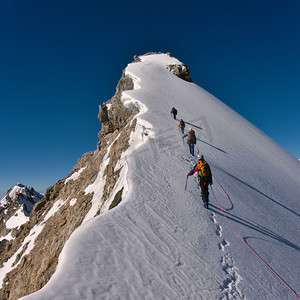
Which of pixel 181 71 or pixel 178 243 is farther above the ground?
pixel 181 71

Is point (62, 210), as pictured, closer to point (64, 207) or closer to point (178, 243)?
point (64, 207)

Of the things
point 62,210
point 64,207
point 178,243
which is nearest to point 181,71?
point 64,207

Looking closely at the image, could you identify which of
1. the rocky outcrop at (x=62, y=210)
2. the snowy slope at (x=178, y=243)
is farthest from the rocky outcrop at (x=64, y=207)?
the snowy slope at (x=178, y=243)

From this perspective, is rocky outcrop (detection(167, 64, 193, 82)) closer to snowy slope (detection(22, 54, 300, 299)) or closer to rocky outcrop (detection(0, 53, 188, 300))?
rocky outcrop (detection(0, 53, 188, 300))

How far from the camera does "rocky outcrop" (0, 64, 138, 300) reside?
13016 mm

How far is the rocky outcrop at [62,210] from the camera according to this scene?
13016 millimetres

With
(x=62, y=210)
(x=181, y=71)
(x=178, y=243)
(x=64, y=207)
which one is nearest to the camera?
(x=178, y=243)

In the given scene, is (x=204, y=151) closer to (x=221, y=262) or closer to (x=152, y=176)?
(x=152, y=176)

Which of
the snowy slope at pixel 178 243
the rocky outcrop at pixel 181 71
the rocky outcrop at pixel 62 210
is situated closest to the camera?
the snowy slope at pixel 178 243

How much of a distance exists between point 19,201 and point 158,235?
80444 millimetres

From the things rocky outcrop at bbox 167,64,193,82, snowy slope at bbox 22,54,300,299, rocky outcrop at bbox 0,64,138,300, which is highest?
rocky outcrop at bbox 167,64,193,82

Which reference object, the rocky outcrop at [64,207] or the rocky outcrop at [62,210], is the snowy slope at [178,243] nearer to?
the rocky outcrop at [62,210]

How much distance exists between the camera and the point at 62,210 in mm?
18125

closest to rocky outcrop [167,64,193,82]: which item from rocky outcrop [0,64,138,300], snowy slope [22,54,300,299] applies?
rocky outcrop [0,64,138,300]
